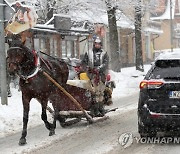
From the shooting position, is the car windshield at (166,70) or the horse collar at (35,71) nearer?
the car windshield at (166,70)

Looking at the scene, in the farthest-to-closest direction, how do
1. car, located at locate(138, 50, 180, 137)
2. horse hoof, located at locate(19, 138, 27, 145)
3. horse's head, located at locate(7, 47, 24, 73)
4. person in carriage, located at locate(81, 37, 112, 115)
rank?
person in carriage, located at locate(81, 37, 112, 115)
horse hoof, located at locate(19, 138, 27, 145)
horse's head, located at locate(7, 47, 24, 73)
car, located at locate(138, 50, 180, 137)

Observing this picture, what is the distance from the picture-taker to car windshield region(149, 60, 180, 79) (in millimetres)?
8406

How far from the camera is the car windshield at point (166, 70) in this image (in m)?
8.41

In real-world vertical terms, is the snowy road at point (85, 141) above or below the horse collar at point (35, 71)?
below

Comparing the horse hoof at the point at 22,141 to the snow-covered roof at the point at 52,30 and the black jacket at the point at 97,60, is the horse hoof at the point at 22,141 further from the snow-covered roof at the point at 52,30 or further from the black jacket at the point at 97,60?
the snow-covered roof at the point at 52,30

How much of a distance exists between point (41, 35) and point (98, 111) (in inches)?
408

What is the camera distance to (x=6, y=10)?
1275 cm

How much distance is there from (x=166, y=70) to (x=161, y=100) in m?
0.59

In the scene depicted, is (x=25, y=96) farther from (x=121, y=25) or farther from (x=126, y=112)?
(x=121, y=25)

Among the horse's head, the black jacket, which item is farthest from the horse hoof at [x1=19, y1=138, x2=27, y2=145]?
the black jacket

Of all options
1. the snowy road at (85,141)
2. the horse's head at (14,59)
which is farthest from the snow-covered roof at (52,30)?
the horse's head at (14,59)

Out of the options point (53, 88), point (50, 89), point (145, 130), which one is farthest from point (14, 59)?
point (145, 130)

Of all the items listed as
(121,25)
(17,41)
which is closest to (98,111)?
(17,41)

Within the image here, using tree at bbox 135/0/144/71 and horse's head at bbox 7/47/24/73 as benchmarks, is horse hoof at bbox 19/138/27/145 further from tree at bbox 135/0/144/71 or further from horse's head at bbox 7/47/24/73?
tree at bbox 135/0/144/71
